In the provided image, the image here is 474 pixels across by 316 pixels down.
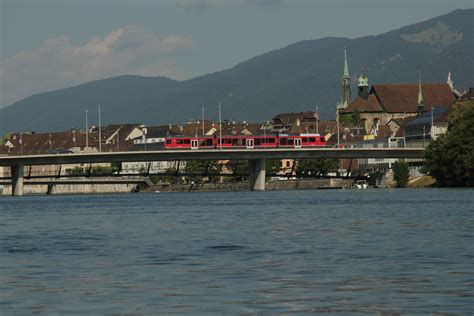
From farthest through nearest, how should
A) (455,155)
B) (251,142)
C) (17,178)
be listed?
1. (251,142)
2. (17,178)
3. (455,155)

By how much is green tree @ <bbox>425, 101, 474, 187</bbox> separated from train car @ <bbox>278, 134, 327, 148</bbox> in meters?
31.2

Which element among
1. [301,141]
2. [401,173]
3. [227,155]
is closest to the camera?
[227,155]

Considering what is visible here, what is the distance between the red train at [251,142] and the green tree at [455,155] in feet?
104

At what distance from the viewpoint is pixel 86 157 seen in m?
154

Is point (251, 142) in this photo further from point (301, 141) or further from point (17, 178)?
point (17, 178)

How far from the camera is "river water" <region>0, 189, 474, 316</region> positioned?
27.1 m

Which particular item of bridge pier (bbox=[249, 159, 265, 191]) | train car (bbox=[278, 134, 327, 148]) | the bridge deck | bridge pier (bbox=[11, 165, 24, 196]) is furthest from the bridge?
train car (bbox=[278, 134, 327, 148])

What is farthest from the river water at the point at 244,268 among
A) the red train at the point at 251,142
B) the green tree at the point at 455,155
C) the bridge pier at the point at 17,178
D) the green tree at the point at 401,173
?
the red train at the point at 251,142

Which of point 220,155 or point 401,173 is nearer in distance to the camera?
point 220,155

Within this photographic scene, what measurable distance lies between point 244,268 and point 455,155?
102m

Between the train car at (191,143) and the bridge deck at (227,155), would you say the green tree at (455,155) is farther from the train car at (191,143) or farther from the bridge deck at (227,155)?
the train car at (191,143)

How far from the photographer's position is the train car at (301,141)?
17362 centimetres

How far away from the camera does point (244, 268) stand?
3534 cm

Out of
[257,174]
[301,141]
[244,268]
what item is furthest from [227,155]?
[244,268]
